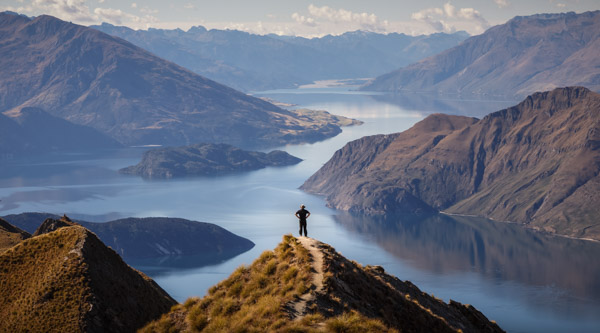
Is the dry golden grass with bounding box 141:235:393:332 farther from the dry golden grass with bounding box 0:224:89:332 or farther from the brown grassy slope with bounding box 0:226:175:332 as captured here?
the dry golden grass with bounding box 0:224:89:332

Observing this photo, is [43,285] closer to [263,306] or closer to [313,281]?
[263,306]

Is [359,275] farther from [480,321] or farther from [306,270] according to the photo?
[480,321]

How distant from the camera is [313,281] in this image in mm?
36375

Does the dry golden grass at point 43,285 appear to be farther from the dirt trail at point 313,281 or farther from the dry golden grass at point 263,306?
the dirt trail at point 313,281

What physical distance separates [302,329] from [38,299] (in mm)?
13842

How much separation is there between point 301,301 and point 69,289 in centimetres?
1180

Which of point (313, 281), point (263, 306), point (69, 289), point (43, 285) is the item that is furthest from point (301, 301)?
point (43, 285)

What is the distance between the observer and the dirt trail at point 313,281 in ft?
114

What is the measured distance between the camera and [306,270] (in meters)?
37.2

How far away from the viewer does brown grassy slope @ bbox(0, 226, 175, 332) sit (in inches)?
1447

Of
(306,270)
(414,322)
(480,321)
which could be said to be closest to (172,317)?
(306,270)

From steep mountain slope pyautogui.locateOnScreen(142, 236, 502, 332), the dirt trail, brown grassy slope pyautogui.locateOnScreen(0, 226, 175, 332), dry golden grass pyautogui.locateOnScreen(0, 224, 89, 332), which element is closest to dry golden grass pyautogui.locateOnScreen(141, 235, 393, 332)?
steep mountain slope pyautogui.locateOnScreen(142, 236, 502, 332)

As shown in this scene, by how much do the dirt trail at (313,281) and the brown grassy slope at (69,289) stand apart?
31.5ft

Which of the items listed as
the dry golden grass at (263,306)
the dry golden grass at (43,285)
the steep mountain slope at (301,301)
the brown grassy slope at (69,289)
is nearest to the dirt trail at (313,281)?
Answer: the steep mountain slope at (301,301)
